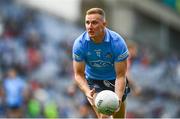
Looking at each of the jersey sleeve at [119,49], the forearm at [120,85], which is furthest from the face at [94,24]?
the forearm at [120,85]

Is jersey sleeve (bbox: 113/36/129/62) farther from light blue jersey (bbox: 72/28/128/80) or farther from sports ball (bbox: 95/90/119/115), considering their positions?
sports ball (bbox: 95/90/119/115)

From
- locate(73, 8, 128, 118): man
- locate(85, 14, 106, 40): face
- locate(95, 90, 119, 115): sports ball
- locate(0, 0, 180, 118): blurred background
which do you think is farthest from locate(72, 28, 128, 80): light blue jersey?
locate(0, 0, 180, 118): blurred background

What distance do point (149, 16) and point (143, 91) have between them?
9960 mm

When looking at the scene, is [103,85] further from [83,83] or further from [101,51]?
[101,51]

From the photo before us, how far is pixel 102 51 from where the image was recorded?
43.1ft

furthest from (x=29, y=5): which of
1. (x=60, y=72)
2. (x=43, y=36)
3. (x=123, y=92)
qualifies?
(x=123, y=92)

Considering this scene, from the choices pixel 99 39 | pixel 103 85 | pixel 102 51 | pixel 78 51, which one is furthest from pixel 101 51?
pixel 103 85

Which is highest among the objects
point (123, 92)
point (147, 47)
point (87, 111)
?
point (123, 92)

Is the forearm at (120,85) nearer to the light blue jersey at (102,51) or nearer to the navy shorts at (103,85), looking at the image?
the light blue jersey at (102,51)

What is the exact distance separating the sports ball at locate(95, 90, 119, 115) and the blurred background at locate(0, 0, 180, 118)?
416cm

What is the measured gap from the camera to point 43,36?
3034cm

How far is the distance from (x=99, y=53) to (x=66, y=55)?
49.1 feet

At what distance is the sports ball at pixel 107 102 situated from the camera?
1262 centimetres

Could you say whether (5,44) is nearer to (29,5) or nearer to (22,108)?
(22,108)
